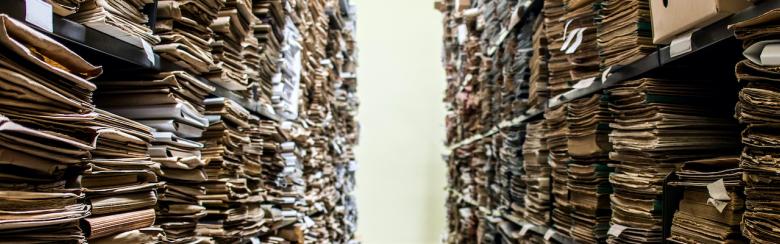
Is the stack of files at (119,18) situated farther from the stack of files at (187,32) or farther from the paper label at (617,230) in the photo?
the paper label at (617,230)

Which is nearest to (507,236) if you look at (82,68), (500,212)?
(500,212)

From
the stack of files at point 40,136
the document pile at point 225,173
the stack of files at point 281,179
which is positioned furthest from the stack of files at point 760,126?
the stack of files at point 281,179

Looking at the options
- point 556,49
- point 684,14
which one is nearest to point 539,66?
point 556,49

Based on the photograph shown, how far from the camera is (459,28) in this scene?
6383mm

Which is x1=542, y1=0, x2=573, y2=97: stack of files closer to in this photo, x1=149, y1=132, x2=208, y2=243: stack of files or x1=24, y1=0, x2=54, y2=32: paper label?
x1=149, y1=132, x2=208, y2=243: stack of files

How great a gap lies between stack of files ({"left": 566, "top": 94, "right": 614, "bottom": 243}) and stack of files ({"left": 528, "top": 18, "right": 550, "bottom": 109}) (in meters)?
0.58

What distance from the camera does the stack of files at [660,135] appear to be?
79.4 inches

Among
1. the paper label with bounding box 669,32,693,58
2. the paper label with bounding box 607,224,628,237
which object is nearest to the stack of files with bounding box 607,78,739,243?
the paper label with bounding box 607,224,628,237

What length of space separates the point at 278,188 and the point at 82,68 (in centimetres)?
242

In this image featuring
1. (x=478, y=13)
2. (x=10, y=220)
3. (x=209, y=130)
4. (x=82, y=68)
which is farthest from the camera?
(x=478, y=13)

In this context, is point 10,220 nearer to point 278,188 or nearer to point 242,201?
point 242,201

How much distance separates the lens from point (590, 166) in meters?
2.59

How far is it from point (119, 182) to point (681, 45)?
4.83 feet

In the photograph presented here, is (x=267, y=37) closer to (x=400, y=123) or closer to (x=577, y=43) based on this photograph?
(x=577, y=43)
